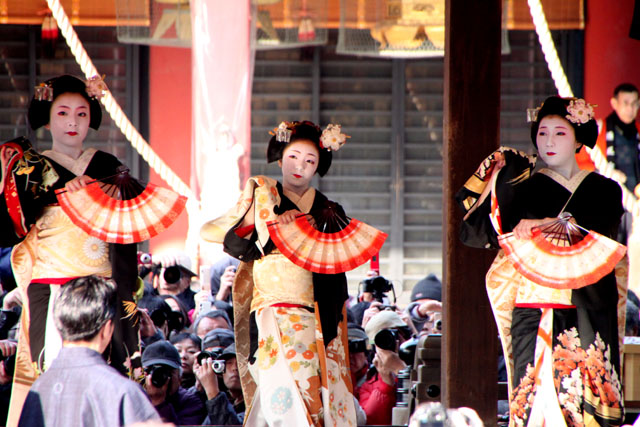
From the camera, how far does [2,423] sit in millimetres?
4688

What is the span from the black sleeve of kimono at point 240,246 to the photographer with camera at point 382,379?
130 cm

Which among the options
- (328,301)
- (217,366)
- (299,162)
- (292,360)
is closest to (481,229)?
(328,301)

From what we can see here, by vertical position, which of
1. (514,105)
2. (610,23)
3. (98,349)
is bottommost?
(98,349)

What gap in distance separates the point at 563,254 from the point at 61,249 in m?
2.04

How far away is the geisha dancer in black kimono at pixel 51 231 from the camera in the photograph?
402 cm

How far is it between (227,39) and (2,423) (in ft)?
13.8

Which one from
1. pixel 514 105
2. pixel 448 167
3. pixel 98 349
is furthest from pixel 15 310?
pixel 514 105

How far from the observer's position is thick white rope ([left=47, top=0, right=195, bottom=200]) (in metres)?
8.24

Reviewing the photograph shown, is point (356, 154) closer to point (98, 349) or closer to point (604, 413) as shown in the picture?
point (604, 413)

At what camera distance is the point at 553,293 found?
387 centimetres

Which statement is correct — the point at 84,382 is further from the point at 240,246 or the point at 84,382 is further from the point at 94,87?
the point at 94,87

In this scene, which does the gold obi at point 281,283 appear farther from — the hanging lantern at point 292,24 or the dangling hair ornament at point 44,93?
the hanging lantern at point 292,24

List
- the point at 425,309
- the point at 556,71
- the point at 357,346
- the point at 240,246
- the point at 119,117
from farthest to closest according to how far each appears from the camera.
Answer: the point at 119,117 < the point at 556,71 < the point at 425,309 < the point at 357,346 < the point at 240,246

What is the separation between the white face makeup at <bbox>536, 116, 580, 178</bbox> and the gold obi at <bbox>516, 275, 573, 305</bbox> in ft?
1.54
